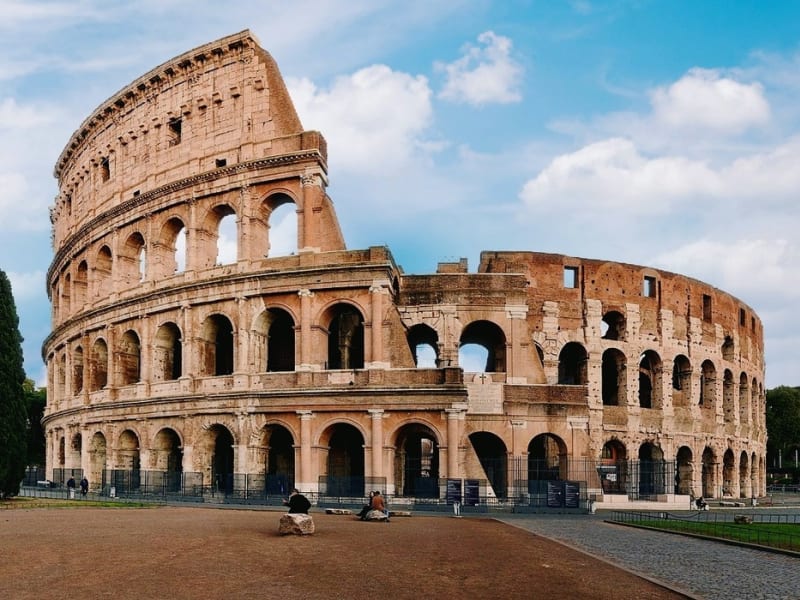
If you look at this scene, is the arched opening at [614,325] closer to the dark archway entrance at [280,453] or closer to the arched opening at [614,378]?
the arched opening at [614,378]

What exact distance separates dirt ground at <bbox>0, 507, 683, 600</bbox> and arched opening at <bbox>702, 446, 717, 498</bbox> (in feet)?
81.7

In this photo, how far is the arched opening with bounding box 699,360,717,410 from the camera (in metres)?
40.3

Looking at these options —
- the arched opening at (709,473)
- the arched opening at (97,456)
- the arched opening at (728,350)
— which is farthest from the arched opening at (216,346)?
the arched opening at (728,350)

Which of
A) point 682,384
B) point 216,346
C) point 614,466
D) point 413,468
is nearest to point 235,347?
point 216,346

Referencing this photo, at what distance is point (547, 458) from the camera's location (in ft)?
107

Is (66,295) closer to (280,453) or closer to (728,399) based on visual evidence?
(280,453)

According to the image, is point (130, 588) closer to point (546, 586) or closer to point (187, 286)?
point (546, 586)

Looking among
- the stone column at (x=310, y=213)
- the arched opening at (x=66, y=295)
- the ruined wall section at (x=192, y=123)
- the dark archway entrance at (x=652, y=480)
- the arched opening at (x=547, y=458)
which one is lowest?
the dark archway entrance at (x=652, y=480)

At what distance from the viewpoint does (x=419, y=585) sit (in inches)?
415

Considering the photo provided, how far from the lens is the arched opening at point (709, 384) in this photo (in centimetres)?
4031

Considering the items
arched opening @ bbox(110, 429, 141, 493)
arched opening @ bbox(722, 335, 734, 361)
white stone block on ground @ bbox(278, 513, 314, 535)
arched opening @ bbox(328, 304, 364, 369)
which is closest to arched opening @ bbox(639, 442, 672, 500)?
arched opening @ bbox(722, 335, 734, 361)

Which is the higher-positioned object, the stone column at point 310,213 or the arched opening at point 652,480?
the stone column at point 310,213

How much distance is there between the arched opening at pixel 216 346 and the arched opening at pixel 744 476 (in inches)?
1056

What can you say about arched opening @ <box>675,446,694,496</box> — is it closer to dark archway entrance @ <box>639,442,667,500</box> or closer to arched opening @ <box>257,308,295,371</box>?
dark archway entrance @ <box>639,442,667,500</box>
